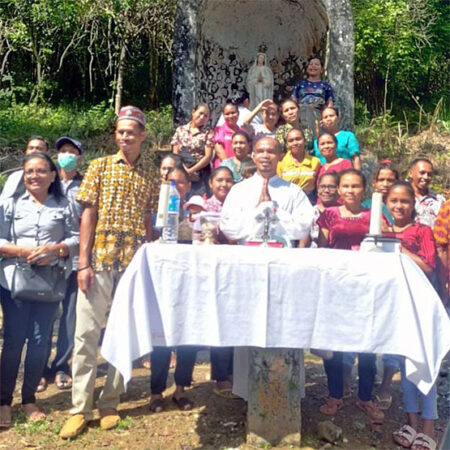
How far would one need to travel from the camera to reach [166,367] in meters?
4.20

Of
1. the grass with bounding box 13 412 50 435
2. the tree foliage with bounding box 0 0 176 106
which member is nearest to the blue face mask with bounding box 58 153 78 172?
the grass with bounding box 13 412 50 435

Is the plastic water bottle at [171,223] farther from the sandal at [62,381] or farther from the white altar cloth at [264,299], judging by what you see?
the sandal at [62,381]

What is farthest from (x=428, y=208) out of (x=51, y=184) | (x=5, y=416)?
(x=5, y=416)

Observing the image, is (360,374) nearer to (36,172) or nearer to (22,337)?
(22,337)

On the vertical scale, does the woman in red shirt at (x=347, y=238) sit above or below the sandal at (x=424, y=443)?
above

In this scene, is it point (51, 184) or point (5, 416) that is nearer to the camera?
point (5, 416)

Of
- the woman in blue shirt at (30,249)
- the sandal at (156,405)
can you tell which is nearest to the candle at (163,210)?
the woman in blue shirt at (30,249)

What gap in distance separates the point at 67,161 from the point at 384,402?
2760 mm

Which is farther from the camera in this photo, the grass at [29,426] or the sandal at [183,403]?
the sandal at [183,403]

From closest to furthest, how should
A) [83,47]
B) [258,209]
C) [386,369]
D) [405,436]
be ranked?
[258,209] < [405,436] < [386,369] < [83,47]

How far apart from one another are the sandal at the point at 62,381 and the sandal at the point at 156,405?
74cm

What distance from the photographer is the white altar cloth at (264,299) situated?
11.2 ft

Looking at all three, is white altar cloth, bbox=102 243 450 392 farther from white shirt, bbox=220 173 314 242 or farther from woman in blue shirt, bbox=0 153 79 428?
woman in blue shirt, bbox=0 153 79 428

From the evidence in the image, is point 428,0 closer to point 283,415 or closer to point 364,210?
point 364,210
